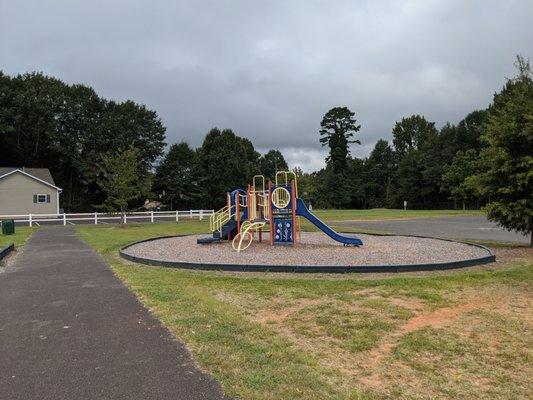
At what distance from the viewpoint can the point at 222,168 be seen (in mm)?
57719

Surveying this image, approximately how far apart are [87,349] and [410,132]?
10481 centimetres

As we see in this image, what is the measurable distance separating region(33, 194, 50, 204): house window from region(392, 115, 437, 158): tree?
75421 millimetres

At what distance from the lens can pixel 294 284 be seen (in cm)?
907

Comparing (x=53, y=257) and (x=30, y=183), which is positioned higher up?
(x=30, y=183)

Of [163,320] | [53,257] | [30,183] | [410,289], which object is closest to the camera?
[163,320]

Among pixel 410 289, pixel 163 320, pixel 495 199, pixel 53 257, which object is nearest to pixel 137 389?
pixel 163 320

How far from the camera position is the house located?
147ft

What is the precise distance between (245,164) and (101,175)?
17890 millimetres

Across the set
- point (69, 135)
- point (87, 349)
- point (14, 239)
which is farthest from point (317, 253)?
point (69, 135)

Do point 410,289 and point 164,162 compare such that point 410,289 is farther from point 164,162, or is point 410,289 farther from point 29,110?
point 29,110

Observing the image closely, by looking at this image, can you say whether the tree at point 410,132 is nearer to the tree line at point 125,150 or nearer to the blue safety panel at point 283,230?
the tree line at point 125,150

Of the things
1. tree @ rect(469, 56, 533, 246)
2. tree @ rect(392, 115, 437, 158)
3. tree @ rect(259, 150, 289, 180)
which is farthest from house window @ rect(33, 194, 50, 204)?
tree @ rect(392, 115, 437, 158)

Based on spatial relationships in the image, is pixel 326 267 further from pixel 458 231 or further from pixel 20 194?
pixel 20 194

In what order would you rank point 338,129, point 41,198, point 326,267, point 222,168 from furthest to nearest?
point 338,129
point 222,168
point 41,198
point 326,267
